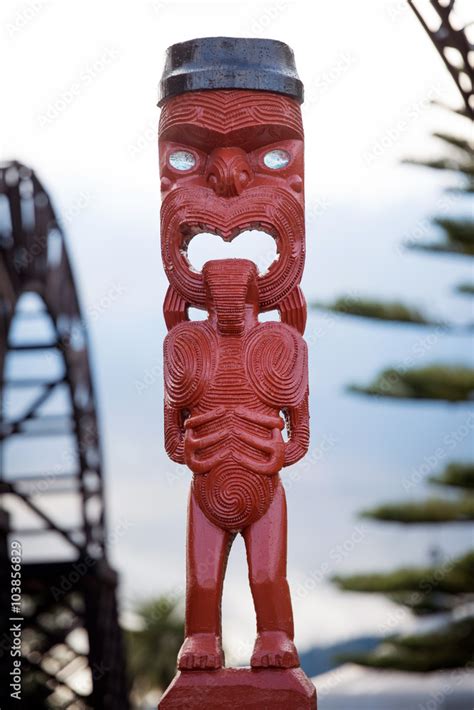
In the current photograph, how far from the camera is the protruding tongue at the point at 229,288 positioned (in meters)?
6.43

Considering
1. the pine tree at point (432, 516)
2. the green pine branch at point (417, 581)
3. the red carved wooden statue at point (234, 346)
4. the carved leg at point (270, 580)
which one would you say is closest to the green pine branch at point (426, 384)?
the pine tree at point (432, 516)

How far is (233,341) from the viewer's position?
6512 millimetres

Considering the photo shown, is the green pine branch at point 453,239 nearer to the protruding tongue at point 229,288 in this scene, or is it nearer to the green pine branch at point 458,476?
the green pine branch at point 458,476

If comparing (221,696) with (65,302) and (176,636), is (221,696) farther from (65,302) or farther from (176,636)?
(176,636)

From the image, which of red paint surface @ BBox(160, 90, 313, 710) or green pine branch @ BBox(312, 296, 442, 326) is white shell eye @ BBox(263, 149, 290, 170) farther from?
green pine branch @ BBox(312, 296, 442, 326)

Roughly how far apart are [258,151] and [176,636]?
17810mm

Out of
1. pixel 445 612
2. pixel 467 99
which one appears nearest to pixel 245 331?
pixel 467 99

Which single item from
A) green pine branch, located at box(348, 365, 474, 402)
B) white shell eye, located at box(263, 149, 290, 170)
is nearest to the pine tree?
green pine branch, located at box(348, 365, 474, 402)

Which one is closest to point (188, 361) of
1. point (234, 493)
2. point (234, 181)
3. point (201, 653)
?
point (234, 493)

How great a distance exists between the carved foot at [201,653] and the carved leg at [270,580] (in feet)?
0.61

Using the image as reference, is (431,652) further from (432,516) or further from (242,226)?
(242,226)

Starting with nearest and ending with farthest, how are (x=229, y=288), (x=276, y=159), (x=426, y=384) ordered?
1. (x=229, y=288)
2. (x=276, y=159)
3. (x=426, y=384)

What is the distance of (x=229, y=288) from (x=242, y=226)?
0.37m

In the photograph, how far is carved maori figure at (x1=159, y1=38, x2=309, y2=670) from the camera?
628 cm
